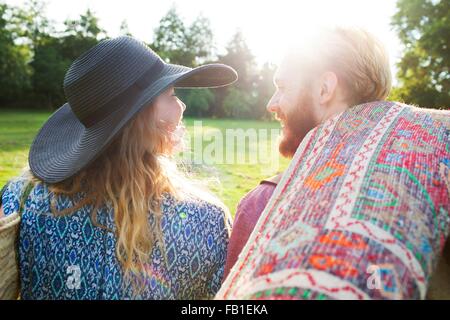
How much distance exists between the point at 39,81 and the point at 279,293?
46.0 metres

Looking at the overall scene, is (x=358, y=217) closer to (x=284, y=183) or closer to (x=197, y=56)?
(x=284, y=183)

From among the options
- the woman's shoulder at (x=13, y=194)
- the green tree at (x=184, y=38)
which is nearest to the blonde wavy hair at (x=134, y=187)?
the woman's shoulder at (x=13, y=194)

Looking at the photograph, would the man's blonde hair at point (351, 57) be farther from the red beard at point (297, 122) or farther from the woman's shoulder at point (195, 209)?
the woman's shoulder at point (195, 209)

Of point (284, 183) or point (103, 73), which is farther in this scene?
point (103, 73)

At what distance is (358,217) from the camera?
113cm

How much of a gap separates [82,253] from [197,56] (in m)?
59.6

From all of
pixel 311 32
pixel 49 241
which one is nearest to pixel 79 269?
pixel 49 241

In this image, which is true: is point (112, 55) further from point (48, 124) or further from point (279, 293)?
point (279, 293)

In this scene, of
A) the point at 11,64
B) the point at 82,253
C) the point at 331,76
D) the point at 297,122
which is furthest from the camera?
the point at 11,64

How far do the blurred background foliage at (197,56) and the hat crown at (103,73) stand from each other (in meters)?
19.4

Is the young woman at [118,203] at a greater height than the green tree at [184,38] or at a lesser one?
greater

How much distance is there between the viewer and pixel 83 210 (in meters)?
1.76

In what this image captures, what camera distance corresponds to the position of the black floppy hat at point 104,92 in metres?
1.83

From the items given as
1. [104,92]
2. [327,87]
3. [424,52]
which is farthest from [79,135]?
[424,52]
